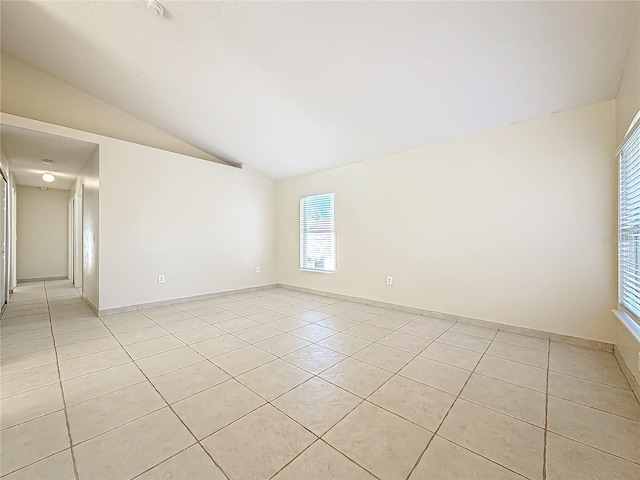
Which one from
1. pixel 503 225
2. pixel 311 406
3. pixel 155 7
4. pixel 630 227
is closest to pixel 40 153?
pixel 155 7

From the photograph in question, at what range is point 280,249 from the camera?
6000 millimetres

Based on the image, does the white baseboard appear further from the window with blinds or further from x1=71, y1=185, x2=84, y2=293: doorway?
the window with blinds

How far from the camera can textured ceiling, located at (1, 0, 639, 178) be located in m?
2.00

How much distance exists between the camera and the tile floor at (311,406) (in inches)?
50.4

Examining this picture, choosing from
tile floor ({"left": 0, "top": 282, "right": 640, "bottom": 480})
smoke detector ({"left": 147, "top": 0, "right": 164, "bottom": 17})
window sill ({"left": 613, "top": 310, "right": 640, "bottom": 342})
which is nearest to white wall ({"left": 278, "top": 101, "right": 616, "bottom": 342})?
window sill ({"left": 613, "top": 310, "right": 640, "bottom": 342})

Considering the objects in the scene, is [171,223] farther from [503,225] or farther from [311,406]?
[503,225]

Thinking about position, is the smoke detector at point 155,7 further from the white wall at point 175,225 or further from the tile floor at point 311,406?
the tile floor at point 311,406

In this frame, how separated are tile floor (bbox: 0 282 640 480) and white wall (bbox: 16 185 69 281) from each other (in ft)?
17.4

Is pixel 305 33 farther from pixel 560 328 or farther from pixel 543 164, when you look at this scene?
pixel 560 328

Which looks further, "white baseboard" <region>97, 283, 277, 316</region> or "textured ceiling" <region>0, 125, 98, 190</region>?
"white baseboard" <region>97, 283, 277, 316</region>

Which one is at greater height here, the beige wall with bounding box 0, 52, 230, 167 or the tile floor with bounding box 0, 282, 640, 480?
the beige wall with bounding box 0, 52, 230, 167

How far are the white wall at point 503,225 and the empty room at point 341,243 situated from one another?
23mm

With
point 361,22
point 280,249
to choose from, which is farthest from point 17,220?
point 361,22

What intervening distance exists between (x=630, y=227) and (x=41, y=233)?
10.9 m
